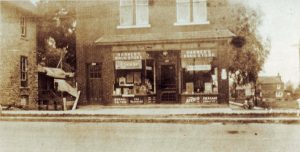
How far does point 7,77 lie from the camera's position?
6113 millimetres

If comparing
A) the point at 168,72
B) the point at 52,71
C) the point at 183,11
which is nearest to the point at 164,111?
the point at 168,72

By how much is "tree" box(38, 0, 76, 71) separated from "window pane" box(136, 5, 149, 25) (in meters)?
0.92

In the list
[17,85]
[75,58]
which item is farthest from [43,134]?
[75,58]

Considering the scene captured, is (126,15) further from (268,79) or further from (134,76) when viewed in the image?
(268,79)

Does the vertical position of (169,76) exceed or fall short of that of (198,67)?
it falls short

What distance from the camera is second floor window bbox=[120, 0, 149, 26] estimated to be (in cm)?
620

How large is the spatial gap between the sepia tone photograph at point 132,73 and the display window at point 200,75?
15 millimetres

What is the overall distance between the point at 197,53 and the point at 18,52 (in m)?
2.65

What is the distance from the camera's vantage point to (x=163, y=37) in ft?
21.4

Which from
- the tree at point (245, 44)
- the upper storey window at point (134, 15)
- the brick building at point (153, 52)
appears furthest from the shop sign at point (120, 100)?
the tree at point (245, 44)

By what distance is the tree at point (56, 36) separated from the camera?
6152mm

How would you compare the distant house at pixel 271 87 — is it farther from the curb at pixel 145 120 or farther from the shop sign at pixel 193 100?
the shop sign at pixel 193 100

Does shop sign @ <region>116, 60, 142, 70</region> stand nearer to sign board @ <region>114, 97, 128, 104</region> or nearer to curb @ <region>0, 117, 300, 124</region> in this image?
sign board @ <region>114, 97, 128, 104</region>

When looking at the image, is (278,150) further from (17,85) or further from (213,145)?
(17,85)
